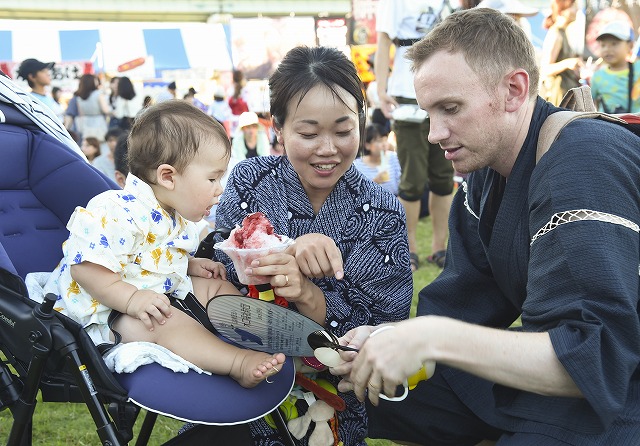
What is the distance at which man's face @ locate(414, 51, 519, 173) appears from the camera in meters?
1.92

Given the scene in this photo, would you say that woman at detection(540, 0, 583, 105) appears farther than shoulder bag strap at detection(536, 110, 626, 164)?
Yes

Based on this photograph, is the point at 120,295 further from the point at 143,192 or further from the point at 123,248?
the point at 143,192

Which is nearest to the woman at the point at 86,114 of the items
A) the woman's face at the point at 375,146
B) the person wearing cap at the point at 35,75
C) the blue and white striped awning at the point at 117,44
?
the blue and white striped awning at the point at 117,44

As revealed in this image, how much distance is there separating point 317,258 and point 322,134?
463 millimetres

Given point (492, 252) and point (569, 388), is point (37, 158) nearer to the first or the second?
point (492, 252)

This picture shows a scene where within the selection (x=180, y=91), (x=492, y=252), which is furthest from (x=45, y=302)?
(x=180, y=91)

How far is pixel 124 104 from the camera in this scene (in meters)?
11.5

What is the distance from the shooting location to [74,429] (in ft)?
10.9

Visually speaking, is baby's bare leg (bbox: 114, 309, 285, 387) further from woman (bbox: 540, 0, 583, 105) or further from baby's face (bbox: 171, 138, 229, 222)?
woman (bbox: 540, 0, 583, 105)

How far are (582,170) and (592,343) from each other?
41 cm

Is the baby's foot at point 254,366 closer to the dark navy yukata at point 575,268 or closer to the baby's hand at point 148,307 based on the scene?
the baby's hand at point 148,307

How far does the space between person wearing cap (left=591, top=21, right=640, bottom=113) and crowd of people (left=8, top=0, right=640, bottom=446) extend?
502 cm

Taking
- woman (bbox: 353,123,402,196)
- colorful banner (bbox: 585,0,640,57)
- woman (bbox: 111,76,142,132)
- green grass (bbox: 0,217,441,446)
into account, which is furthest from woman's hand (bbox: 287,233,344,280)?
colorful banner (bbox: 585,0,640,57)

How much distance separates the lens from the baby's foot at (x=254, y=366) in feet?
6.23
